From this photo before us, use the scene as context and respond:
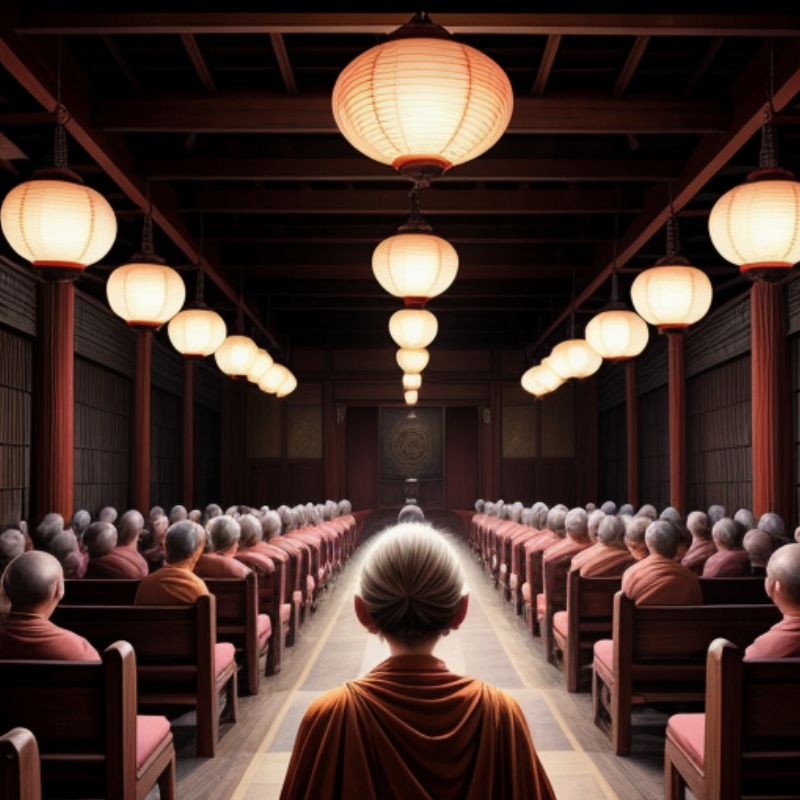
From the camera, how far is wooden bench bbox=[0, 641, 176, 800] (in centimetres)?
267

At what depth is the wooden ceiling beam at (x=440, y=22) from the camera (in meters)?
4.84

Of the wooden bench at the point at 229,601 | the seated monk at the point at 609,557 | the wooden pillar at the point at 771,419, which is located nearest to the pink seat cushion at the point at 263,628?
the wooden bench at the point at 229,601

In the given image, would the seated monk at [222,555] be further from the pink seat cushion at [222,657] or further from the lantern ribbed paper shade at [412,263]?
the lantern ribbed paper shade at [412,263]

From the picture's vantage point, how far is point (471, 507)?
838 inches

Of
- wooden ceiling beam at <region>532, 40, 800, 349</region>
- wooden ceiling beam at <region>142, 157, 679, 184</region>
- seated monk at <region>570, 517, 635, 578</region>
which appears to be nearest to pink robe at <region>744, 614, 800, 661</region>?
seated monk at <region>570, 517, 635, 578</region>

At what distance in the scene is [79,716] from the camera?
107 inches

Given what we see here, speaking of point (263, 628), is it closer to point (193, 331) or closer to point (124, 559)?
point (124, 559)

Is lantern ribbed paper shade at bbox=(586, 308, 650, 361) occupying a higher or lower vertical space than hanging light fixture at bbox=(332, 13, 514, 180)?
lower

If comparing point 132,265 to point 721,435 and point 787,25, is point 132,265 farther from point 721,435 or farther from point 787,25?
point 721,435

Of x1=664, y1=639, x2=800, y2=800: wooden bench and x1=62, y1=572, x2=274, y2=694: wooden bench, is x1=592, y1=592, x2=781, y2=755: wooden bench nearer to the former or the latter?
x1=664, y1=639, x2=800, y2=800: wooden bench

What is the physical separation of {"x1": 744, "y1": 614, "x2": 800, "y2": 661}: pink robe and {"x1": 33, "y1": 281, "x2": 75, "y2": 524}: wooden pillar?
19.3 feet

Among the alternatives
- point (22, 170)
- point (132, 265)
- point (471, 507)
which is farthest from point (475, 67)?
point (471, 507)

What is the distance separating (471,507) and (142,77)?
16.0 m

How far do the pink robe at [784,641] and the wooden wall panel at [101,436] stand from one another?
28.4 ft
